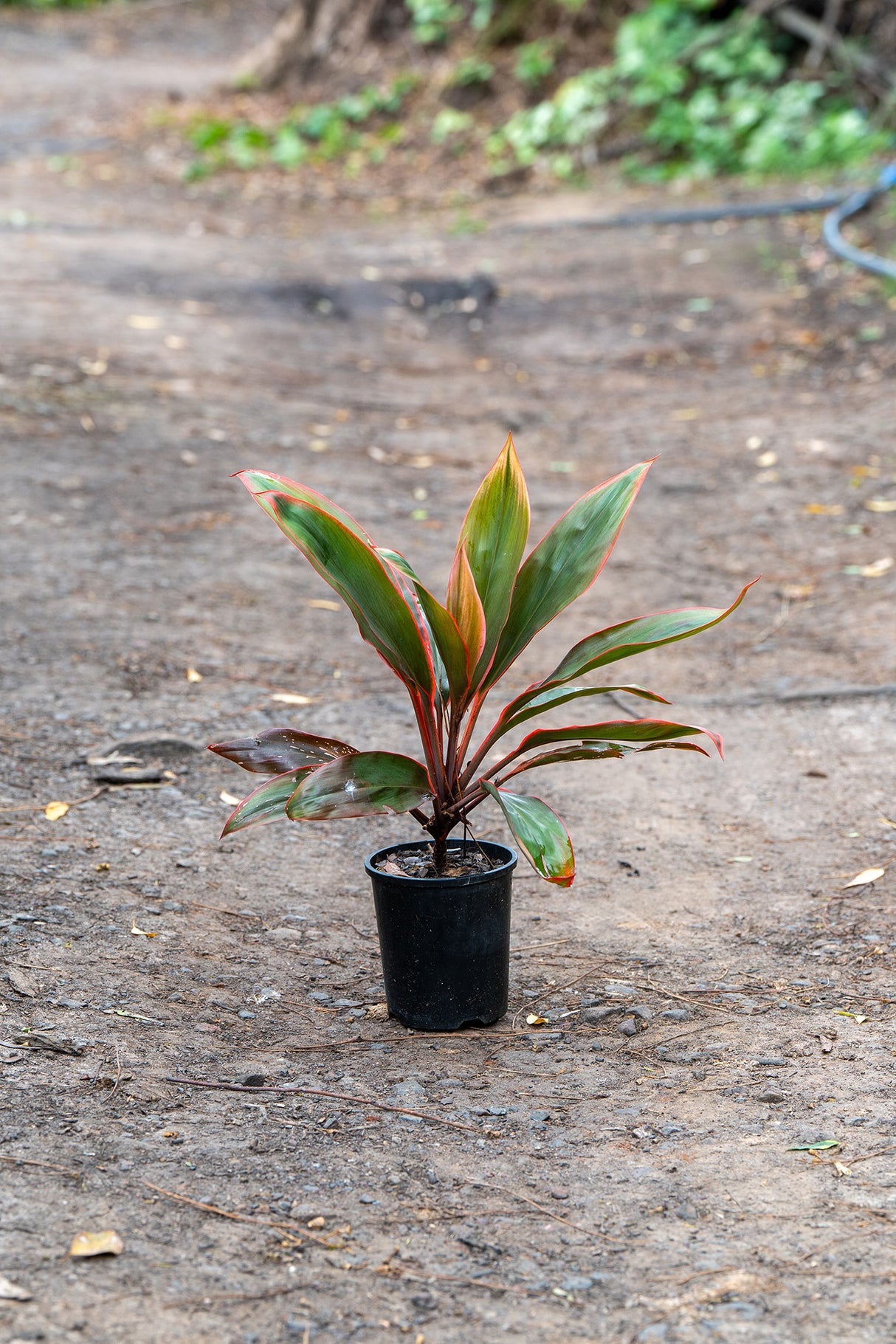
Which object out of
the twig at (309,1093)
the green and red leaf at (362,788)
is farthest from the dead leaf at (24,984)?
the green and red leaf at (362,788)

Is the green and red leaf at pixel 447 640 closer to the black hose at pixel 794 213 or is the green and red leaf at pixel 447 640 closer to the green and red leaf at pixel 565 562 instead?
the green and red leaf at pixel 565 562

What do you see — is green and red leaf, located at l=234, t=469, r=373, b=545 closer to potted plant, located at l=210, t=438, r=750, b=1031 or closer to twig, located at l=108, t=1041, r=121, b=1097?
potted plant, located at l=210, t=438, r=750, b=1031

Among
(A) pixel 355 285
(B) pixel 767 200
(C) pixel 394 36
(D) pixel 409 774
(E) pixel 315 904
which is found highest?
(C) pixel 394 36

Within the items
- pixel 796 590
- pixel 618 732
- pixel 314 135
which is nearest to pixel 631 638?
pixel 618 732

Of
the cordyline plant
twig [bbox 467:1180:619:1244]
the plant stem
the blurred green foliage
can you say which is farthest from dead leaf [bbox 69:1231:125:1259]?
the blurred green foliage

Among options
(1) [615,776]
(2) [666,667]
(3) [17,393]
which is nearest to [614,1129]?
(1) [615,776]

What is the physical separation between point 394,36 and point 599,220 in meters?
5.39

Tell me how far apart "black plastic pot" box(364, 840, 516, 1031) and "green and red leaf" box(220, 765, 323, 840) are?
21 centimetres

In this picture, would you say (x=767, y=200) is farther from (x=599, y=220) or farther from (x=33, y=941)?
(x=33, y=941)

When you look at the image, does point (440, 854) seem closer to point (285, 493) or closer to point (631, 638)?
point (631, 638)

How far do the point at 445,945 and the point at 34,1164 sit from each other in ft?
2.42

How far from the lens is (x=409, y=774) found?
208 centimetres

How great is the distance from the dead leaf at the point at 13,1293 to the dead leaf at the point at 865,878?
1.85m

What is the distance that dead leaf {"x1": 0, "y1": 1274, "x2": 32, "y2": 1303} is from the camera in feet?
4.66
